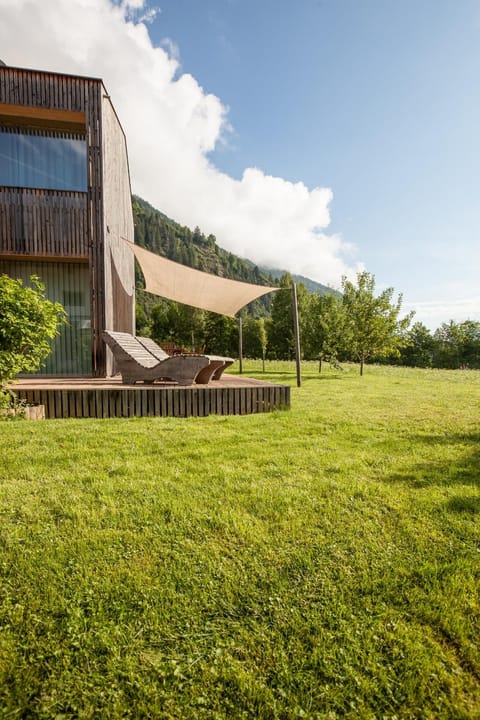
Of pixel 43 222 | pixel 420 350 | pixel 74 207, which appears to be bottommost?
pixel 420 350

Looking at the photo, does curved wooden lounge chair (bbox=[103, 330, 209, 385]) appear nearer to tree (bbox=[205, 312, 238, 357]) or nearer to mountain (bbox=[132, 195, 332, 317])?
tree (bbox=[205, 312, 238, 357])

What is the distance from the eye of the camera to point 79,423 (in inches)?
171

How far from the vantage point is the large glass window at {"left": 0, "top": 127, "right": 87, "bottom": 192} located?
7461 mm

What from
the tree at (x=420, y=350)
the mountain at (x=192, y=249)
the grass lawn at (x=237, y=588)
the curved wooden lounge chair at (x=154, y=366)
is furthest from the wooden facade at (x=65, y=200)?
the mountain at (x=192, y=249)

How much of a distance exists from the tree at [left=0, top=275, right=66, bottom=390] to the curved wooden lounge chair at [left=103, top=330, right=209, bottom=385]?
1.27 meters

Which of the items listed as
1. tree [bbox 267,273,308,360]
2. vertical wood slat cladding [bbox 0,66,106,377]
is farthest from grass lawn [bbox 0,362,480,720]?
tree [bbox 267,273,308,360]

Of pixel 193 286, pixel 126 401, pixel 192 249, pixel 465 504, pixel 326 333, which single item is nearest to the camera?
pixel 465 504

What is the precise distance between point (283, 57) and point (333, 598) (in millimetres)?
11721

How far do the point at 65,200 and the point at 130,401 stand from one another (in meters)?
5.16

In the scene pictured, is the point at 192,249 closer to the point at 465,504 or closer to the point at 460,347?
the point at 460,347

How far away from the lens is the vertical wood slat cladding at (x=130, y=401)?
497cm

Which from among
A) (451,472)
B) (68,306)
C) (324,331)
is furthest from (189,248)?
(451,472)

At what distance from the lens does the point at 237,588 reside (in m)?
1.61

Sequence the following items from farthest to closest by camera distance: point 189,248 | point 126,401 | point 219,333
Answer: point 189,248 → point 219,333 → point 126,401
